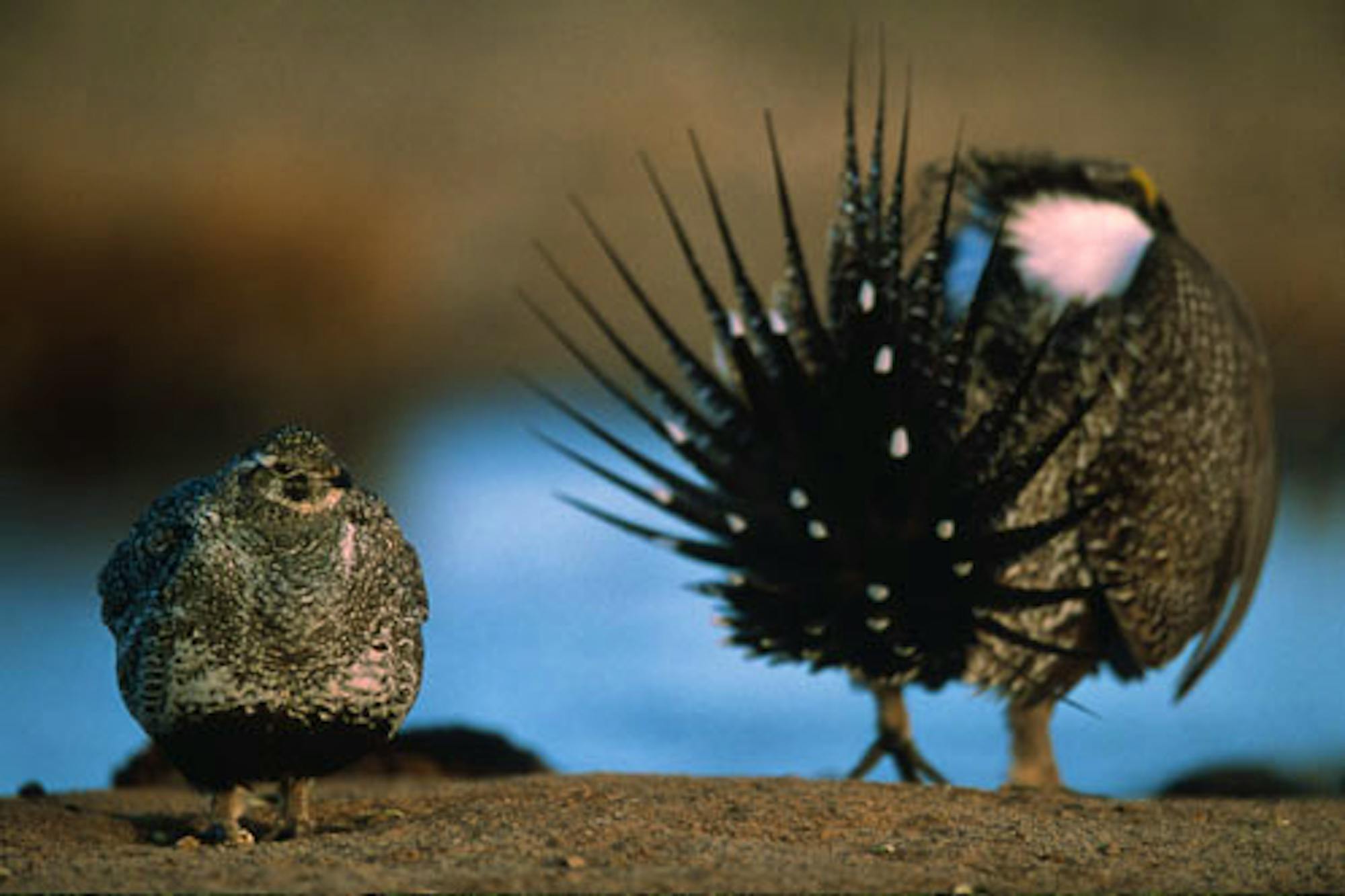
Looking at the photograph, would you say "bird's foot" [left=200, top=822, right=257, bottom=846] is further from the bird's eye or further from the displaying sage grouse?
the bird's eye

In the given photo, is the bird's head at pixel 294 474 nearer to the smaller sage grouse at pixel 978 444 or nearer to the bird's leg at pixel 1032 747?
the smaller sage grouse at pixel 978 444

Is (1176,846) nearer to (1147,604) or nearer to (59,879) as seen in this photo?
(1147,604)

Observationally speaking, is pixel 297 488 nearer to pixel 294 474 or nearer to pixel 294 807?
pixel 294 474

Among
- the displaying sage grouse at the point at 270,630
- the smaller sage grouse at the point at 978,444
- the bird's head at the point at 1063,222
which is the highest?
the bird's head at the point at 1063,222

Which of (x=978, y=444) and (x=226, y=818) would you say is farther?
(x=978, y=444)

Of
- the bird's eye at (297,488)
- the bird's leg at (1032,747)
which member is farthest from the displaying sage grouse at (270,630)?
the bird's leg at (1032,747)

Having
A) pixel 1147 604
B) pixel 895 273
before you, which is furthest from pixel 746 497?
pixel 1147 604

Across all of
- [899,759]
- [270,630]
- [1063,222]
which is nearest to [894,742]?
[899,759]
